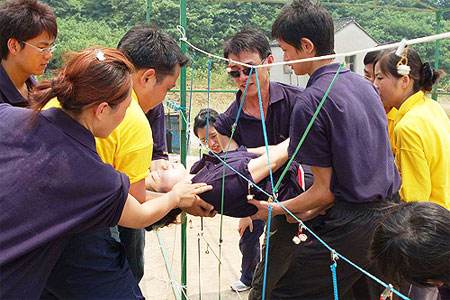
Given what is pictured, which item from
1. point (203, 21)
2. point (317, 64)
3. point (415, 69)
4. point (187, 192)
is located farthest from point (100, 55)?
point (203, 21)

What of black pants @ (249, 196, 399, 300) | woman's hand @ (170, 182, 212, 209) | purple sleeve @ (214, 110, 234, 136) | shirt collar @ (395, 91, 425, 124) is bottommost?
black pants @ (249, 196, 399, 300)

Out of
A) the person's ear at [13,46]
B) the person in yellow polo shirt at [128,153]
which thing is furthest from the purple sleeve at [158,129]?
the person's ear at [13,46]

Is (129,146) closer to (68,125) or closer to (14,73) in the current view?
(68,125)

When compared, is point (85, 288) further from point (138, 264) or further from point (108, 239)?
point (138, 264)

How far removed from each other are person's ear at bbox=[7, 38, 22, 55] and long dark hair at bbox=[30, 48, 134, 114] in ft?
2.70

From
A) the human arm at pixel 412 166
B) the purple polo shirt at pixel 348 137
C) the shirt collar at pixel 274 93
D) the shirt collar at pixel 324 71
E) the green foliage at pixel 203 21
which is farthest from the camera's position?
the green foliage at pixel 203 21

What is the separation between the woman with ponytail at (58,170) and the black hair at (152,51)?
0.49 metres

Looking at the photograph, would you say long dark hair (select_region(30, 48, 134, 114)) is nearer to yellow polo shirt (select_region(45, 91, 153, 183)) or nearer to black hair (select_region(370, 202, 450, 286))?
yellow polo shirt (select_region(45, 91, 153, 183))

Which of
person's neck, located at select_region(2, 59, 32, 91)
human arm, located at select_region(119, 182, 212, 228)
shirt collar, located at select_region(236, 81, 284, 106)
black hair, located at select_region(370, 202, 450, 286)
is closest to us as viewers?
black hair, located at select_region(370, 202, 450, 286)

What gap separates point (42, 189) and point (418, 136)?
1291 millimetres

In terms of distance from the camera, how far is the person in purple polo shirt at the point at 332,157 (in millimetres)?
1596

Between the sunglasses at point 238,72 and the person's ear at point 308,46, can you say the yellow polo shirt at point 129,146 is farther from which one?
the sunglasses at point 238,72

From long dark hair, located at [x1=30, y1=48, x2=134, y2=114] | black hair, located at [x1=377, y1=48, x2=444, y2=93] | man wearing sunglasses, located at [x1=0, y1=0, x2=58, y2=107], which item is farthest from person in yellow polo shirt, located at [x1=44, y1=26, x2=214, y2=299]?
black hair, located at [x1=377, y1=48, x2=444, y2=93]

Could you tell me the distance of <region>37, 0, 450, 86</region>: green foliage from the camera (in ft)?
42.1
